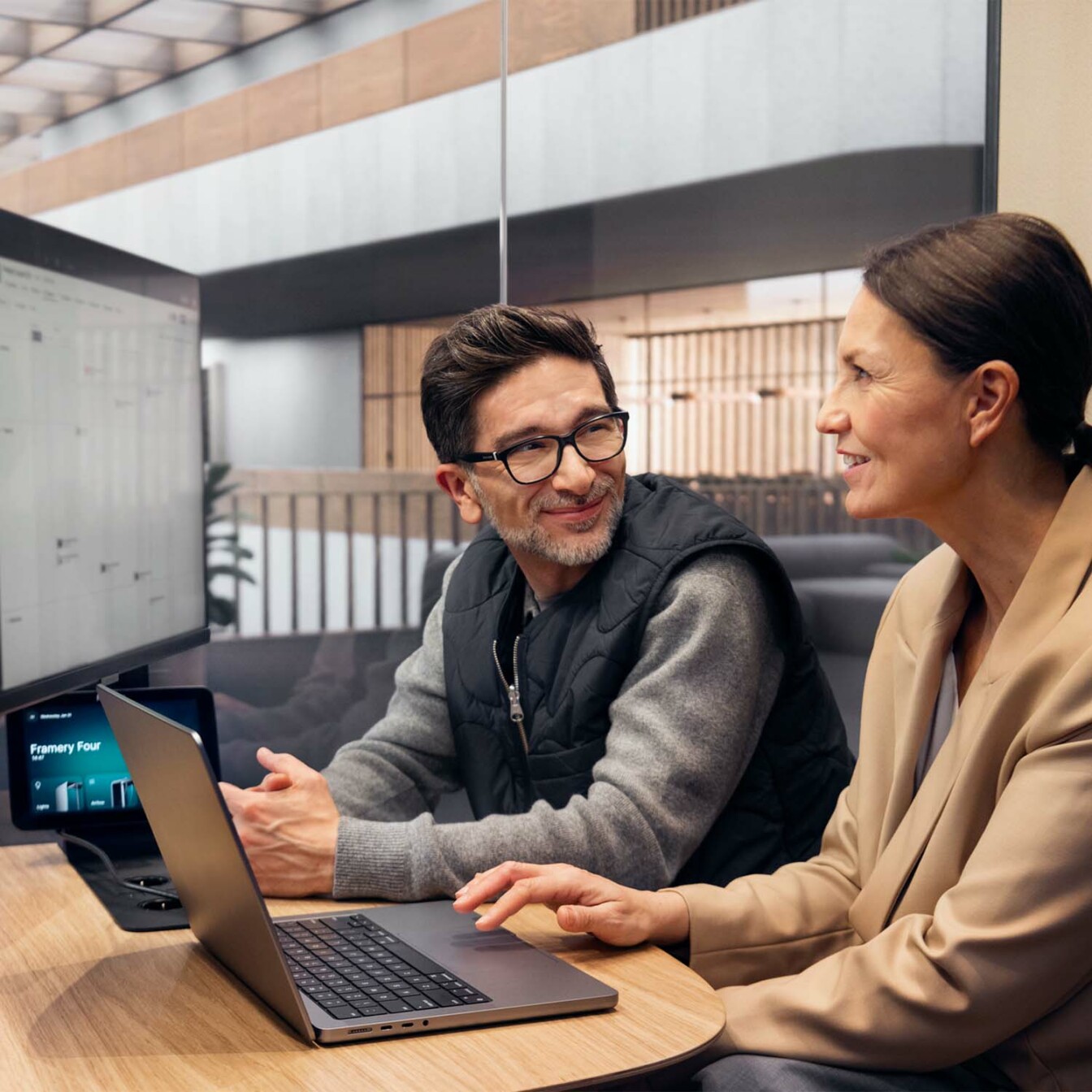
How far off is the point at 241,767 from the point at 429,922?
191 cm

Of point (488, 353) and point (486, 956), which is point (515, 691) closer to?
point (488, 353)

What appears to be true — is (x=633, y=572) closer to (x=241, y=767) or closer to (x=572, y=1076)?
(x=572, y=1076)

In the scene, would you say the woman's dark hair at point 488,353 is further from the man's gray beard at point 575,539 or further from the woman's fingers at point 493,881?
the woman's fingers at point 493,881

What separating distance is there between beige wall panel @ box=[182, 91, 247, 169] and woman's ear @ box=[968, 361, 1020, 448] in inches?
90.3

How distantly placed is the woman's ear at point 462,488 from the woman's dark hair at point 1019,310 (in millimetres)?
698

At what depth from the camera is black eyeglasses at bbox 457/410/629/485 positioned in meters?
1.63

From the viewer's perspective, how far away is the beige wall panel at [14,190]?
2869mm

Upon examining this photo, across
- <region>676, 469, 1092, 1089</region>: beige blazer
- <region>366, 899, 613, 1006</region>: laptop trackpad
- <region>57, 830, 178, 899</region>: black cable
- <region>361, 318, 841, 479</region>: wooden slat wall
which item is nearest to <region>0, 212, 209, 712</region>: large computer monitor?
<region>57, 830, 178, 899</region>: black cable

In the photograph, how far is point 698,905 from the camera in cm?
129

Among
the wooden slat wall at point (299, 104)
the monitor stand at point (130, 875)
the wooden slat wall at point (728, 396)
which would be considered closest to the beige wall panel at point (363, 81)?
the wooden slat wall at point (299, 104)

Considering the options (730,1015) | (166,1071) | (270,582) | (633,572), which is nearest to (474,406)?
(633,572)

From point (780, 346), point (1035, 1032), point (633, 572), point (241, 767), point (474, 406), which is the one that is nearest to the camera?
point (1035, 1032)

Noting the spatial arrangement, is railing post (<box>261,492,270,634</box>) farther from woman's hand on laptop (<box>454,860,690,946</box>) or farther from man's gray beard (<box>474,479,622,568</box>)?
woman's hand on laptop (<box>454,860,690,946</box>)

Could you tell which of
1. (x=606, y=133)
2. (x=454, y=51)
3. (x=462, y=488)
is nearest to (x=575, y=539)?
(x=462, y=488)
